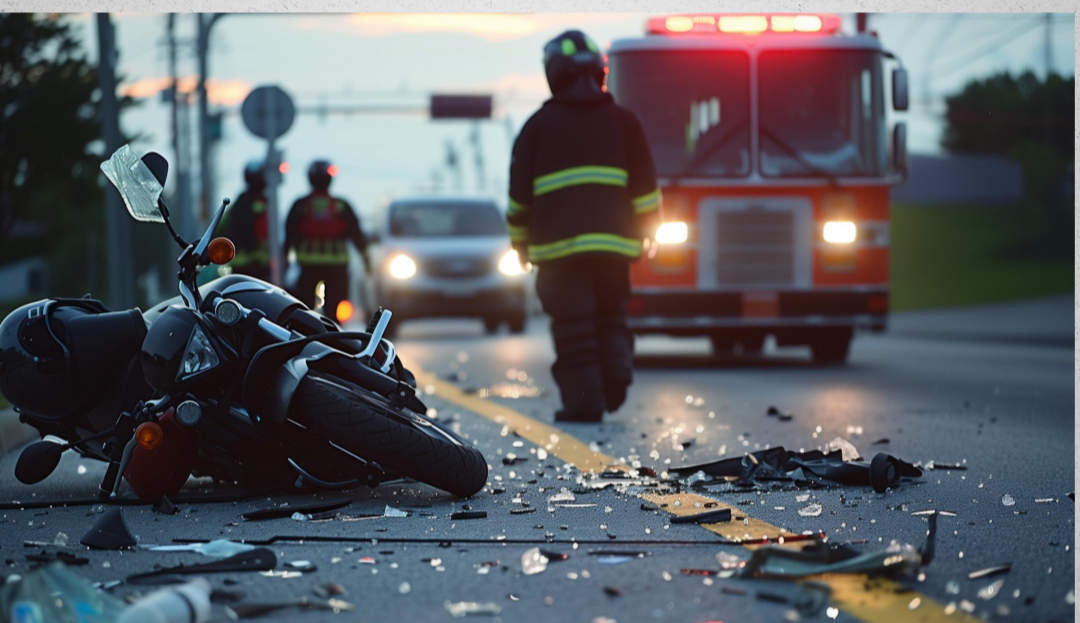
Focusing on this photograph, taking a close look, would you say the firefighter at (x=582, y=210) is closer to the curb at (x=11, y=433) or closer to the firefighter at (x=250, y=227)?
the curb at (x=11, y=433)

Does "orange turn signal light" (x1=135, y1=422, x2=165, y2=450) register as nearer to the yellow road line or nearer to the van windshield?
the yellow road line

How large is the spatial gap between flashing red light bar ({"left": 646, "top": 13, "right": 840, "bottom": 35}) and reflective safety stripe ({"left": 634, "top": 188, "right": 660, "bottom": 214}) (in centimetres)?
494

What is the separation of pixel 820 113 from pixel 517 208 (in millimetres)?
5464

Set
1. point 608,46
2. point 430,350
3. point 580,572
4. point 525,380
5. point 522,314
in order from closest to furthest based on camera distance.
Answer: point 580,572 → point 525,380 → point 608,46 → point 430,350 → point 522,314

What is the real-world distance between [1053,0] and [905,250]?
56.4 metres

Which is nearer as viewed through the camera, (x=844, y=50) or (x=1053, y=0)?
(x=1053, y=0)

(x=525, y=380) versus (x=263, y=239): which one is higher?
(x=263, y=239)

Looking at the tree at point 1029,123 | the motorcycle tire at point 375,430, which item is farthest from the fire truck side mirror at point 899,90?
the tree at point 1029,123

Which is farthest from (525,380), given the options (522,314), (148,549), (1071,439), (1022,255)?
(1022,255)

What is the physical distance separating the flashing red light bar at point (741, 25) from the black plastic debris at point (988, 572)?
9498 mm

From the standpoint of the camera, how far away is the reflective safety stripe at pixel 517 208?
821 cm

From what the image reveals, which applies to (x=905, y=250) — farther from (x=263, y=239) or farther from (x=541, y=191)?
(x=541, y=191)

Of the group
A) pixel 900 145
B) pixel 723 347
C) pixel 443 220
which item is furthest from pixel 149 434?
pixel 443 220

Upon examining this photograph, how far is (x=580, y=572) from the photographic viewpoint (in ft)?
12.7
